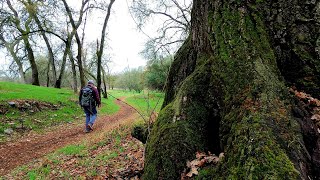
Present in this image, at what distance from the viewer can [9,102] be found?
44.8 ft

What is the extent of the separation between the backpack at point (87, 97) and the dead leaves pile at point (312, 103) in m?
9.47

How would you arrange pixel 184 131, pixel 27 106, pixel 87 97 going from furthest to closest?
pixel 27 106 < pixel 87 97 < pixel 184 131

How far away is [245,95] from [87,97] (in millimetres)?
9543

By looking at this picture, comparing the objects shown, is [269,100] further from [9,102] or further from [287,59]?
[9,102]

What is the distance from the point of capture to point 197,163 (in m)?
2.66

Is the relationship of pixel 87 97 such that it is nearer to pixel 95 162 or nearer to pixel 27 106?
pixel 27 106

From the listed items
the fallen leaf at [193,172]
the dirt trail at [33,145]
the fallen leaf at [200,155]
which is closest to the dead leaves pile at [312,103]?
the fallen leaf at [200,155]

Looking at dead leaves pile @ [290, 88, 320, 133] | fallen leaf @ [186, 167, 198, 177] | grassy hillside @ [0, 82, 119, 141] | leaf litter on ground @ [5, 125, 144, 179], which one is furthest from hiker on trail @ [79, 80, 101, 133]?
dead leaves pile @ [290, 88, 320, 133]

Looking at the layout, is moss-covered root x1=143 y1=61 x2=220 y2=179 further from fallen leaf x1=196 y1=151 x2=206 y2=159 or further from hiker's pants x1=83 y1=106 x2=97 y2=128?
hiker's pants x1=83 y1=106 x2=97 y2=128

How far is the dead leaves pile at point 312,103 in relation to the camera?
265 cm

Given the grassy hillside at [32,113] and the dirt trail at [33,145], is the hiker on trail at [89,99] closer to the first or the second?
the dirt trail at [33,145]

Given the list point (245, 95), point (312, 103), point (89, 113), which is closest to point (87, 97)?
point (89, 113)

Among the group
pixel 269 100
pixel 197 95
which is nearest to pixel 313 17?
pixel 269 100

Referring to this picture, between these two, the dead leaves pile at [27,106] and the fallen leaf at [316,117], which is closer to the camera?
the fallen leaf at [316,117]
